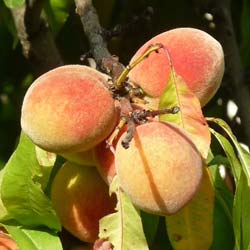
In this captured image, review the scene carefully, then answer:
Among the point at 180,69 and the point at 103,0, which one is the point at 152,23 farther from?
the point at 180,69

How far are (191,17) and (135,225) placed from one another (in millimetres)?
827

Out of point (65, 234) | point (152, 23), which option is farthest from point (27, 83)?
point (65, 234)

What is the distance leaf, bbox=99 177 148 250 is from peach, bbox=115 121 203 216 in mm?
63

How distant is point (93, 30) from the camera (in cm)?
113

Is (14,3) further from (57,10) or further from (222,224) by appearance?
(222,224)

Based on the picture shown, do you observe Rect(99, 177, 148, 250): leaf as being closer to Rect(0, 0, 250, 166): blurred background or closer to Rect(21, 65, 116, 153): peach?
Rect(21, 65, 116, 153): peach

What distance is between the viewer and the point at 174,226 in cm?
104

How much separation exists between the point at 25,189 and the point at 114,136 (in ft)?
0.59

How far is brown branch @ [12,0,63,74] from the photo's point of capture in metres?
1.42

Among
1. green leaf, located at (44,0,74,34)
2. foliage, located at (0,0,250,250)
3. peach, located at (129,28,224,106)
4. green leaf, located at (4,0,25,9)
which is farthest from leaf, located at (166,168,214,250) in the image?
green leaf, located at (44,0,74,34)

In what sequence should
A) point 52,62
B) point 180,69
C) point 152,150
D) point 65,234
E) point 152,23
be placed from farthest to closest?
point 152,23, point 52,62, point 65,234, point 180,69, point 152,150

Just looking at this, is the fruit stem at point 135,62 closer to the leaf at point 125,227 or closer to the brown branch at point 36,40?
the leaf at point 125,227

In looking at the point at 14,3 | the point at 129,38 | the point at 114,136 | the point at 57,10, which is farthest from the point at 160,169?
the point at 129,38

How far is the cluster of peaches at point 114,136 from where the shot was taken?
0.94 metres
